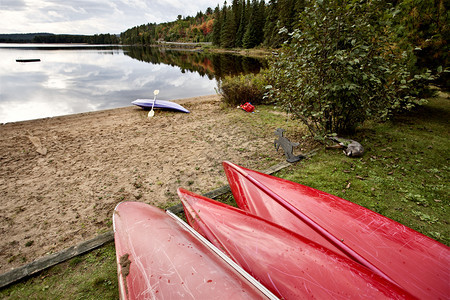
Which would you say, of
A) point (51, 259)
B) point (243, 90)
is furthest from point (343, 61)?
point (243, 90)

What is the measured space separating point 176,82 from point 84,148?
17.8 metres

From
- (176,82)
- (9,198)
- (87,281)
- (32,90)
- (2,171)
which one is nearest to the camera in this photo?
(87,281)

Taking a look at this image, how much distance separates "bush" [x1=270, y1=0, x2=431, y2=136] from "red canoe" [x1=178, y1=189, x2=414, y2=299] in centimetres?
343

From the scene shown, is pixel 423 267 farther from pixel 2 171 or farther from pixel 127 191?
pixel 2 171

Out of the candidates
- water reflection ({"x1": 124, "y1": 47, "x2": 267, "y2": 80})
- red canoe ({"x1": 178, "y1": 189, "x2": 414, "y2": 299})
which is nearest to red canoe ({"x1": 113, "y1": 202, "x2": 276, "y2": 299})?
red canoe ({"x1": 178, "y1": 189, "x2": 414, "y2": 299})

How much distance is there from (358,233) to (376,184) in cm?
221

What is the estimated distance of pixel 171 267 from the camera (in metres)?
1.91

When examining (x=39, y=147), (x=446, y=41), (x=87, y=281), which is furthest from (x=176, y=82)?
(x=87, y=281)

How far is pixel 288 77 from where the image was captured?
5500 millimetres

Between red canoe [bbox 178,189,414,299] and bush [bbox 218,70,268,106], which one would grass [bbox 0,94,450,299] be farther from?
bush [bbox 218,70,268,106]

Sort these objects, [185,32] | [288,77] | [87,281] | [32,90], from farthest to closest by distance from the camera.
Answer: [185,32], [32,90], [288,77], [87,281]

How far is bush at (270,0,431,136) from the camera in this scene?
172 inches

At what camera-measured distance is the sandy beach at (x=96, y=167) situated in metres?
3.34

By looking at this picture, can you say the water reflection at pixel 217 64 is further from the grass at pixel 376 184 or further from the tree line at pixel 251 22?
the grass at pixel 376 184
